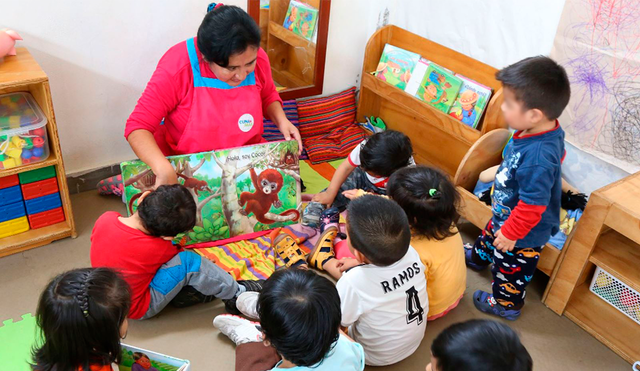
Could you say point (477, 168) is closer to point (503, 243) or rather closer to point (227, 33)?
point (503, 243)

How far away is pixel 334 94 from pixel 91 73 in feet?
5.30

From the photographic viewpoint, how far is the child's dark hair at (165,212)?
1970mm

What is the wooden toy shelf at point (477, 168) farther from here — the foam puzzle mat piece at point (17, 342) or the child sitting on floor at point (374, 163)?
the foam puzzle mat piece at point (17, 342)

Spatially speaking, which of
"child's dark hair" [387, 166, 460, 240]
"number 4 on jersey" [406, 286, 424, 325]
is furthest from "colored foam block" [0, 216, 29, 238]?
"number 4 on jersey" [406, 286, 424, 325]

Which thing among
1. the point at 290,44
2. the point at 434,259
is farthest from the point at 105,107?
the point at 434,259

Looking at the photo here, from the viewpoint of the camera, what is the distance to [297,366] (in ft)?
4.98

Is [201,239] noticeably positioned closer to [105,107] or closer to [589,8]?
[105,107]

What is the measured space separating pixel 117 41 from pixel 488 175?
2.10 m

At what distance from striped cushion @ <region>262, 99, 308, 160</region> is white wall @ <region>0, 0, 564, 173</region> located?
2.39ft

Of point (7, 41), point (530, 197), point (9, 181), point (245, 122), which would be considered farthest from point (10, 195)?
point (530, 197)

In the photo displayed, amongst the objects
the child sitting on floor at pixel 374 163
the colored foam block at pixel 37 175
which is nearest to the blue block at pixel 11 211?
the colored foam block at pixel 37 175

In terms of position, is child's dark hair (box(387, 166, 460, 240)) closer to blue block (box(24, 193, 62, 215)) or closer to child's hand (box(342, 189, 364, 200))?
child's hand (box(342, 189, 364, 200))

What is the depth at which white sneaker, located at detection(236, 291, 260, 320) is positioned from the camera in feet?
7.04

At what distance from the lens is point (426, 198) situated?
2.07 metres
